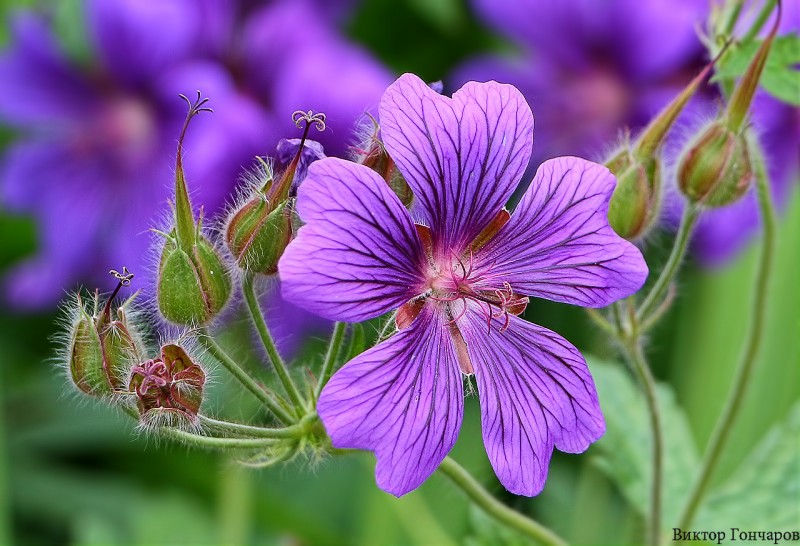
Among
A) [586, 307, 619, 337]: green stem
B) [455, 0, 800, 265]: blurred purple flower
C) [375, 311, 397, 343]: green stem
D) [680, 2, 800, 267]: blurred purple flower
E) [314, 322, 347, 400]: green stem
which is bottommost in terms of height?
[314, 322, 347, 400]: green stem

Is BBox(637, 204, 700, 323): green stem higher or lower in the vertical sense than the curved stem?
higher

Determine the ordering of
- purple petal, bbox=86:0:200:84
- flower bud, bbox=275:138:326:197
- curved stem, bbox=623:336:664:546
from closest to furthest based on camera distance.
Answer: flower bud, bbox=275:138:326:197 < curved stem, bbox=623:336:664:546 < purple petal, bbox=86:0:200:84

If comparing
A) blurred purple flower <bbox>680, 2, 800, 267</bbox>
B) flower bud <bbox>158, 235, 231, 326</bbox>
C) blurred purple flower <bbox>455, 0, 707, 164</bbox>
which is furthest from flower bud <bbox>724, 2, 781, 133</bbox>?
blurred purple flower <bbox>455, 0, 707, 164</bbox>

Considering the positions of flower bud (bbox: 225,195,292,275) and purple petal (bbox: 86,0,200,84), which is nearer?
flower bud (bbox: 225,195,292,275)

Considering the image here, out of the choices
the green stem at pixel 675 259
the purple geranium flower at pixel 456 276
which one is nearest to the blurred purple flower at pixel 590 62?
the green stem at pixel 675 259

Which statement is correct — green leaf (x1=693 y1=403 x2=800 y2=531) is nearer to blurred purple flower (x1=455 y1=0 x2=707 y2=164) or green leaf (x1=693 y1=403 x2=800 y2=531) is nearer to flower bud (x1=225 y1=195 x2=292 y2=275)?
flower bud (x1=225 y1=195 x2=292 y2=275)

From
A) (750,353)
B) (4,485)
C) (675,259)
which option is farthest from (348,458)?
(675,259)

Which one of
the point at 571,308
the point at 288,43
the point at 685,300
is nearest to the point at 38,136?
the point at 288,43

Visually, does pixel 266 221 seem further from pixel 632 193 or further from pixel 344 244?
pixel 632 193
